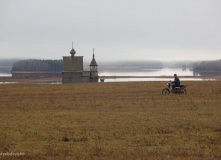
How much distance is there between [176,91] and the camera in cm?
2797

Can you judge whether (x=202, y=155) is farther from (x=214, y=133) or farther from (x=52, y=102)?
(x=52, y=102)

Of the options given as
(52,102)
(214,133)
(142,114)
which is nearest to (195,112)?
(142,114)

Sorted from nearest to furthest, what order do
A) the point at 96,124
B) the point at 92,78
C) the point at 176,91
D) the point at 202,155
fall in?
1. the point at 202,155
2. the point at 96,124
3. the point at 176,91
4. the point at 92,78

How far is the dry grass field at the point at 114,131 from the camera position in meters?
9.91

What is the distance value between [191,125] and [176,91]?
1402cm

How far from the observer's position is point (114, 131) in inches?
515

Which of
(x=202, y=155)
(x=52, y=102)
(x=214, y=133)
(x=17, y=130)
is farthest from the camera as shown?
(x=52, y=102)

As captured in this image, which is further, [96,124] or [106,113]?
[106,113]

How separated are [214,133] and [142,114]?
5.54 meters

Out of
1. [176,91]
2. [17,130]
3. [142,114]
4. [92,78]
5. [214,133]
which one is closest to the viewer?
[214,133]

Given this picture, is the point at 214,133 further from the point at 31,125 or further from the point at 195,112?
the point at 31,125

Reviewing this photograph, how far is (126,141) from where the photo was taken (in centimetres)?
1134

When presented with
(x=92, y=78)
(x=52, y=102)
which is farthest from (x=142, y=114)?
(x=92, y=78)

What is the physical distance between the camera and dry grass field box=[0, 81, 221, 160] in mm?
9906
